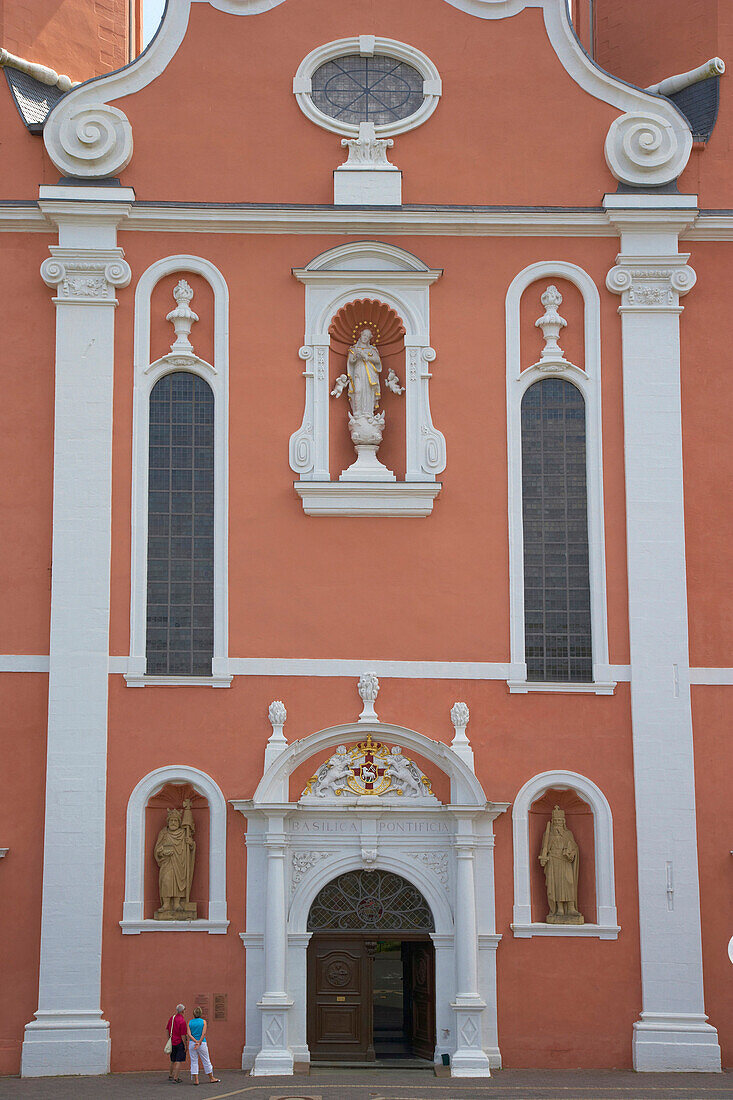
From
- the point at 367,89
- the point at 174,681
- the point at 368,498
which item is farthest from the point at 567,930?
the point at 367,89

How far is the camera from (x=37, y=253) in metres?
21.3

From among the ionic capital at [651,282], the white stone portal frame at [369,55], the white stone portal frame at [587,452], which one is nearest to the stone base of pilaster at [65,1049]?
the white stone portal frame at [587,452]

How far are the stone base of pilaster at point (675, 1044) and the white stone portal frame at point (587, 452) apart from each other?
13.6ft

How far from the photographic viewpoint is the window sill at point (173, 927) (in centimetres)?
1958

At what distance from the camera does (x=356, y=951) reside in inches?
786

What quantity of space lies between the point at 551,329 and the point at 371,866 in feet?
24.8

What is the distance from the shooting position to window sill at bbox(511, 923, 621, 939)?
19.8m

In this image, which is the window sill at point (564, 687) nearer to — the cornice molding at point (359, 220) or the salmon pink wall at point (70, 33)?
the cornice molding at point (359, 220)

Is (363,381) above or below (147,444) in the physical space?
above

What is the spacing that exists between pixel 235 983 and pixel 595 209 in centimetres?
1124

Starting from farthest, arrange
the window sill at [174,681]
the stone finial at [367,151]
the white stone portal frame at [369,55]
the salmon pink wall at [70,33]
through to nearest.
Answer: the salmon pink wall at [70,33] < the white stone portal frame at [369,55] < the stone finial at [367,151] < the window sill at [174,681]

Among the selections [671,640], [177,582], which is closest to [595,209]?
[671,640]

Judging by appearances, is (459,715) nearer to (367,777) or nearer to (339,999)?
(367,777)

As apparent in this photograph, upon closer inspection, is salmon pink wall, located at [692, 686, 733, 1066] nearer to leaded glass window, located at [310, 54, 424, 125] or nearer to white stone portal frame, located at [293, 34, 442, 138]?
white stone portal frame, located at [293, 34, 442, 138]
